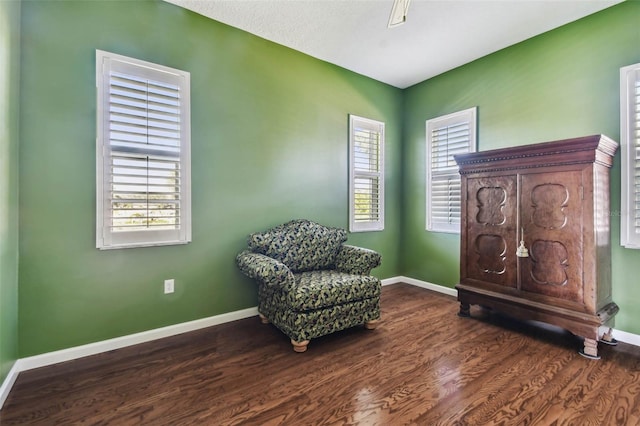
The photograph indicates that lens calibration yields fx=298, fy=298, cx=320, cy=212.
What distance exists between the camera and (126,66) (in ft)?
7.63

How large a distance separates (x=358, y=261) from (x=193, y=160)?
176 cm

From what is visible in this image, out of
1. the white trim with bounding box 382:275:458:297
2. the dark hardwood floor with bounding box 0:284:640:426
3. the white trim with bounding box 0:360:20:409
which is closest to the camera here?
the dark hardwood floor with bounding box 0:284:640:426

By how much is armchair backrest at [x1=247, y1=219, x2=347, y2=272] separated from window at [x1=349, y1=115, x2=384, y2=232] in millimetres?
709

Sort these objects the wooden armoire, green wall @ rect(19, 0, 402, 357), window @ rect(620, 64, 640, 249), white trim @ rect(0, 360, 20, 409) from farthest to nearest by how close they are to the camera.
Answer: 1. window @ rect(620, 64, 640, 249)
2. the wooden armoire
3. green wall @ rect(19, 0, 402, 357)
4. white trim @ rect(0, 360, 20, 409)

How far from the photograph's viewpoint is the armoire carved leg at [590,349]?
2.16 metres

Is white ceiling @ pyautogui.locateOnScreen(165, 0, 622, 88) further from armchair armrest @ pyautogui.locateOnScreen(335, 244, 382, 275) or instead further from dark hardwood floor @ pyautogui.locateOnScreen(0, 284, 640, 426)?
dark hardwood floor @ pyautogui.locateOnScreen(0, 284, 640, 426)

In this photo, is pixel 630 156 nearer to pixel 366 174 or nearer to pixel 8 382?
pixel 366 174

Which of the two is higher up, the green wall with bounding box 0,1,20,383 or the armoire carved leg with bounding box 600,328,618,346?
the green wall with bounding box 0,1,20,383

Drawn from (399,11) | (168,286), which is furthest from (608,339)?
(168,286)

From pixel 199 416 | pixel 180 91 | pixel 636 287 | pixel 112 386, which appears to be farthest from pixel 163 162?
pixel 636 287

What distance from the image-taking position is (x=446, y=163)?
373 centimetres

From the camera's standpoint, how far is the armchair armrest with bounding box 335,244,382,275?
2.81m

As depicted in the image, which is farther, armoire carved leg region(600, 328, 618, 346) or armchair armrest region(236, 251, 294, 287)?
armoire carved leg region(600, 328, 618, 346)

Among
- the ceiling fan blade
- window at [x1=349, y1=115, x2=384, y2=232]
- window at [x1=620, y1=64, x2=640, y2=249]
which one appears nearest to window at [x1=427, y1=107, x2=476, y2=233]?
window at [x1=349, y1=115, x2=384, y2=232]
